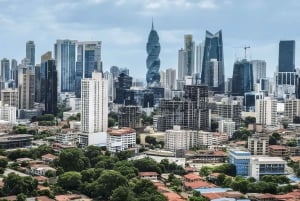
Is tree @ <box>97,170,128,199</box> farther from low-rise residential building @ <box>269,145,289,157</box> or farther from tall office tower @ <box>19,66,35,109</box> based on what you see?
tall office tower @ <box>19,66,35,109</box>

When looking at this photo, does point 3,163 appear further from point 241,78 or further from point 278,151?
point 241,78

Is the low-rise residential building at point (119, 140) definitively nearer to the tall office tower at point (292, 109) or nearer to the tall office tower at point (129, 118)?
the tall office tower at point (129, 118)

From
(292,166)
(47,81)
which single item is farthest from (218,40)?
(292,166)

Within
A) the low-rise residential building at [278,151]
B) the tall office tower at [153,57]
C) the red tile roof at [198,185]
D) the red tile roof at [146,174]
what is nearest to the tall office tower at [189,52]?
the tall office tower at [153,57]

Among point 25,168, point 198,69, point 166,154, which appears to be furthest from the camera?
point 198,69

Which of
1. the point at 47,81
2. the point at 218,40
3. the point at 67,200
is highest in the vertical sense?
the point at 218,40

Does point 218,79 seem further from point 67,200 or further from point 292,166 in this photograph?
point 67,200
